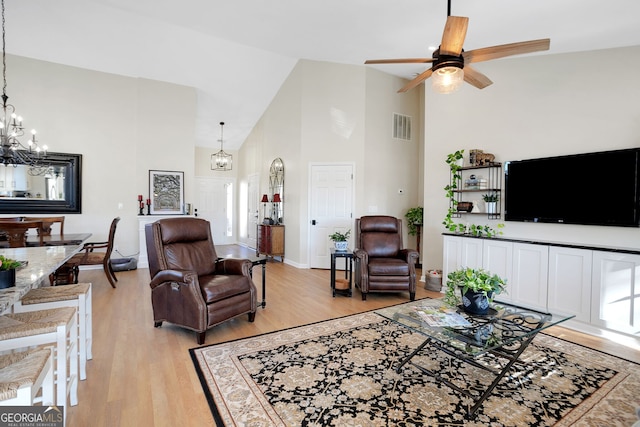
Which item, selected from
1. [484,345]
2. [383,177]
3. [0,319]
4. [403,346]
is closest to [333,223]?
[383,177]

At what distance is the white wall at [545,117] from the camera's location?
10.5 feet

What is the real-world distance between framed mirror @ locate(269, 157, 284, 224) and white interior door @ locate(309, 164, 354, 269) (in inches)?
40.3

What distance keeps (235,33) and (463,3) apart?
3367 mm

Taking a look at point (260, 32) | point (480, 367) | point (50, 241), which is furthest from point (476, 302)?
point (50, 241)

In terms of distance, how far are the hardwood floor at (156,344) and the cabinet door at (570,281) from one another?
0.24 metres

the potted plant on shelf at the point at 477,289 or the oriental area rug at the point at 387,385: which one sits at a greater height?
the potted plant on shelf at the point at 477,289

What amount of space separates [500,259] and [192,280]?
359 centimetres

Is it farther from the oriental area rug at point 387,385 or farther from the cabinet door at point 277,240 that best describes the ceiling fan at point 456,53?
the cabinet door at point 277,240

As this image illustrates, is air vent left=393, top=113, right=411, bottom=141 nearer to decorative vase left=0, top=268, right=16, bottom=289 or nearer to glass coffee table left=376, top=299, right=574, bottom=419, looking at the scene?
glass coffee table left=376, top=299, right=574, bottom=419

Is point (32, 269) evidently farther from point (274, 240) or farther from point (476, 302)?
point (274, 240)

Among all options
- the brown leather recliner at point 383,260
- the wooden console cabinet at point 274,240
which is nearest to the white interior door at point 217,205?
the wooden console cabinet at point 274,240

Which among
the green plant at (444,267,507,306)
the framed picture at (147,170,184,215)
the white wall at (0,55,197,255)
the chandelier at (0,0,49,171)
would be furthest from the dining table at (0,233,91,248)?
the green plant at (444,267,507,306)

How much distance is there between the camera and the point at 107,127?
5.87 m

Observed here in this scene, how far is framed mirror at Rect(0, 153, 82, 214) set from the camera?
5301 millimetres
